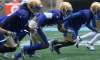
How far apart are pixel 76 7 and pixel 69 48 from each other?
9.66 m

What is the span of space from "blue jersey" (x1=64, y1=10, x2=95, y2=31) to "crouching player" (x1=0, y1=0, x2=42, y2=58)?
6.22 ft

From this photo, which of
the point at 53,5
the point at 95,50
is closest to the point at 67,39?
the point at 95,50

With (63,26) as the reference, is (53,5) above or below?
below

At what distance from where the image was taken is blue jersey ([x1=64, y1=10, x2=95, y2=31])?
10.0m

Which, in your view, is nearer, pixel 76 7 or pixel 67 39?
pixel 67 39

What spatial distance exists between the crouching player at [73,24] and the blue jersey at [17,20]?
6.09 ft

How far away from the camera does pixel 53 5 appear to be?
66.2ft

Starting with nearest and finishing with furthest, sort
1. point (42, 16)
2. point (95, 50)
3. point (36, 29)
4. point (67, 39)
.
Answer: point (36, 29)
point (42, 16)
point (67, 39)
point (95, 50)

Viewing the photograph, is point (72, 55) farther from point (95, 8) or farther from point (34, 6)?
point (34, 6)

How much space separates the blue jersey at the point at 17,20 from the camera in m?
8.06

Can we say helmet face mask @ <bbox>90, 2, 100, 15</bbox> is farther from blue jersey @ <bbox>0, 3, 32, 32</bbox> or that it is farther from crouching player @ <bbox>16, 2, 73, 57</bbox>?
blue jersey @ <bbox>0, 3, 32, 32</bbox>

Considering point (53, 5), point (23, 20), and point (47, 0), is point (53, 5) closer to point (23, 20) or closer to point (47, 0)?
point (47, 0)

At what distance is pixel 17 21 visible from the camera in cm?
818

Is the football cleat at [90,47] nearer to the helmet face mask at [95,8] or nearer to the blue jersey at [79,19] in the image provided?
the blue jersey at [79,19]
